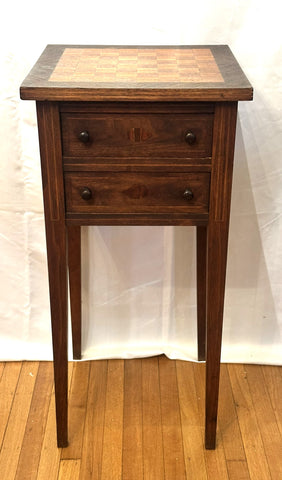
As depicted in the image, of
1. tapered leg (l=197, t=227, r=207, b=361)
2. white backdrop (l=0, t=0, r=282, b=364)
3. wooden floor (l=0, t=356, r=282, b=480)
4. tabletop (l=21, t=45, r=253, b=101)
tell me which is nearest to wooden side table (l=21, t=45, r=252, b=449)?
tabletop (l=21, t=45, r=253, b=101)

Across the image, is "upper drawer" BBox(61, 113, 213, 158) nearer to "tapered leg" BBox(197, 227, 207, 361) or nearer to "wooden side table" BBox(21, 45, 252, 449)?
"wooden side table" BBox(21, 45, 252, 449)

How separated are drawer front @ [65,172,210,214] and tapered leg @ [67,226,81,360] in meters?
0.44

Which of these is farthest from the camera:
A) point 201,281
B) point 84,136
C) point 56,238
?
point 201,281

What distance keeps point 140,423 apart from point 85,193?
727mm

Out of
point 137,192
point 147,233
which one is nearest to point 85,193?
point 137,192

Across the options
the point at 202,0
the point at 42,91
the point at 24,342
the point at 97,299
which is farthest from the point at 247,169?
the point at 24,342

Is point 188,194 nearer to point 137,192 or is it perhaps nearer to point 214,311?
point 137,192

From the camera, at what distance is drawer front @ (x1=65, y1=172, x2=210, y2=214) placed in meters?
1.38

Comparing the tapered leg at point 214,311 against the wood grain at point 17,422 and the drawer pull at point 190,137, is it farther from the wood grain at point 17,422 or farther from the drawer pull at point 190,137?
the wood grain at point 17,422

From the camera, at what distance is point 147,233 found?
6.25 ft

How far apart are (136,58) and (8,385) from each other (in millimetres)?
1037

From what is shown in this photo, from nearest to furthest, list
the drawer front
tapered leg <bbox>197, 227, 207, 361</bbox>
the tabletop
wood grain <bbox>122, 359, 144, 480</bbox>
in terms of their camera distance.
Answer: the tabletop
the drawer front
wood grain <bbox>122, 359, 144, 480</bbox>
tapered leg <bbox>197, 227, 207, 361</bbox>

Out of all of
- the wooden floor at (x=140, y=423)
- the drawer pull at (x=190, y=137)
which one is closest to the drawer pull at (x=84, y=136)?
the drawer pull at (x=190, y=137)

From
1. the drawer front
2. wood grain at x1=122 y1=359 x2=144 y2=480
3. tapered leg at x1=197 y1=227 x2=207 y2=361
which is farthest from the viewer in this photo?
tapered leg at x1=197 y1=227 x2=207 y2=361
